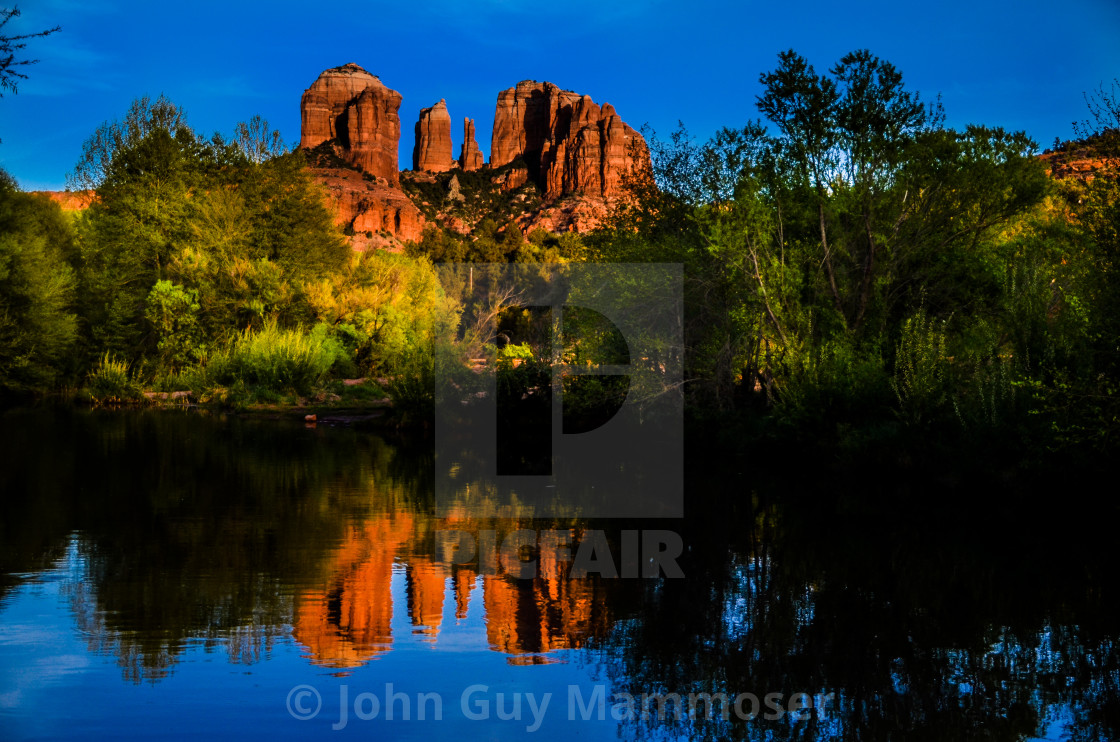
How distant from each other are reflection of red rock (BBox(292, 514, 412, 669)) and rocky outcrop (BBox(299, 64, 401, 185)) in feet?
470

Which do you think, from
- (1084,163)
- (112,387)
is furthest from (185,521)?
(112,387)

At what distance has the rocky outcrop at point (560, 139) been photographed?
5659 inches

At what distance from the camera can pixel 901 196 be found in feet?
74.0

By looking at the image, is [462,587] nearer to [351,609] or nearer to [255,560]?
[351,609]

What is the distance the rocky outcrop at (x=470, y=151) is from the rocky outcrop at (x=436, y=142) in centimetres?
212

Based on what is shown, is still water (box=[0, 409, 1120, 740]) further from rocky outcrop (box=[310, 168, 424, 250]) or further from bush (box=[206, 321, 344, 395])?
rocky outcrop (box=[310, 168, 424, 250])

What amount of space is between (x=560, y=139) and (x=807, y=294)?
137m

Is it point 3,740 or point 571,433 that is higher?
point 571,433

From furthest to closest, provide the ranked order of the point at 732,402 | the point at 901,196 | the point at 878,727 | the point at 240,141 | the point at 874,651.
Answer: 1. the point at 240,141
2. the point at 732,402
3. the point at 901,196
4. the point at 874,651
5. the point at 878,727

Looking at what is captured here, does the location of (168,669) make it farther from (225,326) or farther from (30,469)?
(225,326)

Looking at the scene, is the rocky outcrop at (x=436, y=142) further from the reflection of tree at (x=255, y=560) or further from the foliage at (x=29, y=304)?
the reflection of tree at (x=255, y=560)

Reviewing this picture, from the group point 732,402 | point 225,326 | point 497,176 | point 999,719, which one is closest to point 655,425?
point 732,402

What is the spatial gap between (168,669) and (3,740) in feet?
4.59

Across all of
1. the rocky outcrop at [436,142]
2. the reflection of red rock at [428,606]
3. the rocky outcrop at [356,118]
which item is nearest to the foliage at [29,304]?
the reflection of red rock at [428,606]
